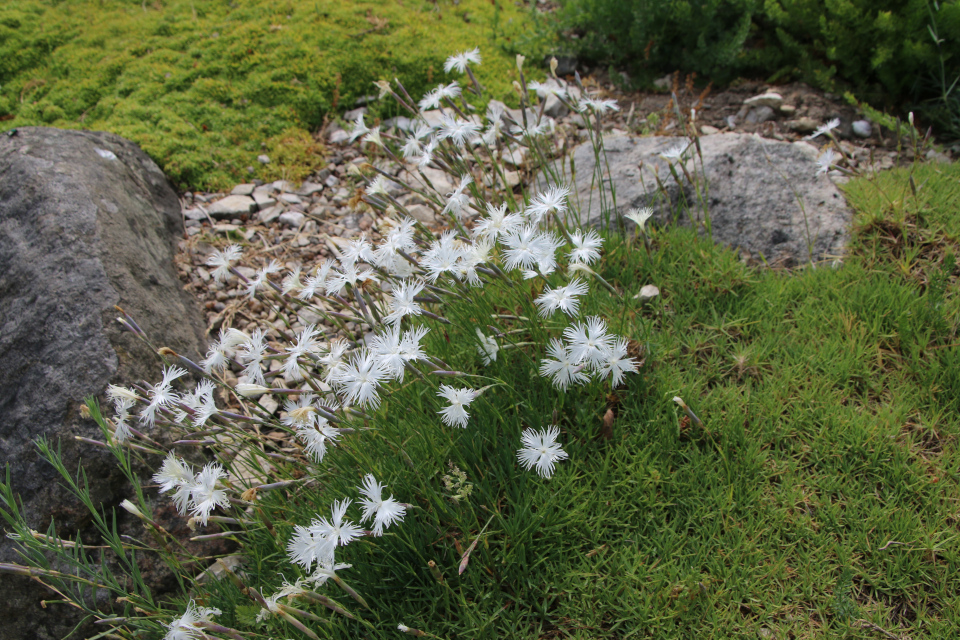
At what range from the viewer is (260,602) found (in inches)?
67.2

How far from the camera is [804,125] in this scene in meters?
3.90

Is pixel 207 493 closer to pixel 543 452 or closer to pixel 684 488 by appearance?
pixel 543 452

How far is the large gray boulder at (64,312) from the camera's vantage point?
2.22m

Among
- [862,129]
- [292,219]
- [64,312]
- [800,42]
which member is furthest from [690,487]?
[800,42]

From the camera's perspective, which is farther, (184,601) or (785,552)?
(184,601)

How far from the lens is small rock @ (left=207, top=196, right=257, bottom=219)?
3.87 m

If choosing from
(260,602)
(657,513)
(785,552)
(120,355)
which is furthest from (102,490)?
(785,552)

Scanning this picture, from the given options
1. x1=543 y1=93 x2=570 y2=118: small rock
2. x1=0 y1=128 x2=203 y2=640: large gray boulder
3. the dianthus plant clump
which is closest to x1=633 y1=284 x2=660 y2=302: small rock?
the dianthus plant clump

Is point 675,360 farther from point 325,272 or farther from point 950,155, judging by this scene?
point 950,155

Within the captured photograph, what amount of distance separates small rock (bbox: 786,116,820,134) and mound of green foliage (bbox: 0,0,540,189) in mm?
2013

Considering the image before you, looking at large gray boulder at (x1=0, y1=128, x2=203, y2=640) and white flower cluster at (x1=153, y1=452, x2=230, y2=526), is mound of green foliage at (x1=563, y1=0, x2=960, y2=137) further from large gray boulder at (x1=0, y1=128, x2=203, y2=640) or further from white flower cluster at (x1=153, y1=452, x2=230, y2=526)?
white flower cluster at (x1=153, y1=452, x2=230, y2=526)

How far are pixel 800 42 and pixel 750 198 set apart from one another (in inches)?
83.1

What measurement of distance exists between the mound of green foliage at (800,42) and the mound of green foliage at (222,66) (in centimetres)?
86

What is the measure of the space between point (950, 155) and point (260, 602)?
4333 millimetres
